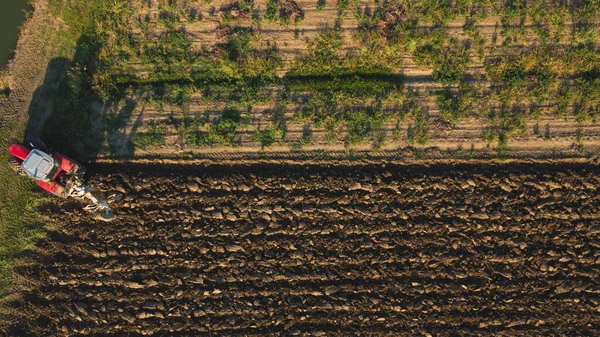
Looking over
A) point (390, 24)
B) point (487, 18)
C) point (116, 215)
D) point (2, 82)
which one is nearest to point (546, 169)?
point (487, 18)

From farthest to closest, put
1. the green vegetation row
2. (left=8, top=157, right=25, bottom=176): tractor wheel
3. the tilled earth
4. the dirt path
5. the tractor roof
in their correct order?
the dirt path < the green vegetation row < the tilled earth < (left=8, top=157, right=25, bottom=176): tractor wheel < the tractor roof

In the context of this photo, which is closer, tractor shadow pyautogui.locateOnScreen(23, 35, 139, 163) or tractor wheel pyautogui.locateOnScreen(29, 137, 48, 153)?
tractor wheel pyautogui.locateOnScreen(29, 137, 48, 153)

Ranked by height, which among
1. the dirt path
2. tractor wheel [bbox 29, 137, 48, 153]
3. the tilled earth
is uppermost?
the dirt path

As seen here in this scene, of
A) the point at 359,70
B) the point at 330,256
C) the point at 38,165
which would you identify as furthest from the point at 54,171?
the point at 359,70

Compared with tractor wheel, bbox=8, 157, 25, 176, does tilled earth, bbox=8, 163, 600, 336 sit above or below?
below

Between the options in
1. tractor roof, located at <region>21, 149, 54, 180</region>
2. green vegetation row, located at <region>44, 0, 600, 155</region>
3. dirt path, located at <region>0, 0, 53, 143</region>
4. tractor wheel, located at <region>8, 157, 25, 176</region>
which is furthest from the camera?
dirt path, located at <region>0, 0, 53, 143</region>

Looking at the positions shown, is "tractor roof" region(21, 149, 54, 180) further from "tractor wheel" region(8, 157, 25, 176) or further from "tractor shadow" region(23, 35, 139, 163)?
"tractor shadow" region(23, 35, 139, 163)

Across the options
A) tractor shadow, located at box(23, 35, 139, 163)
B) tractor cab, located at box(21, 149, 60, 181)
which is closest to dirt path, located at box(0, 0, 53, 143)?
tractor shadow, located at box(23, 35, 139, 163)

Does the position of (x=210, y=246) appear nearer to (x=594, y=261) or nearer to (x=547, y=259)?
(x=547, y=259)

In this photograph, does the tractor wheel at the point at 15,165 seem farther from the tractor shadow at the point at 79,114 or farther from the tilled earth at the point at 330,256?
the tilled earth at the point at 330,256
